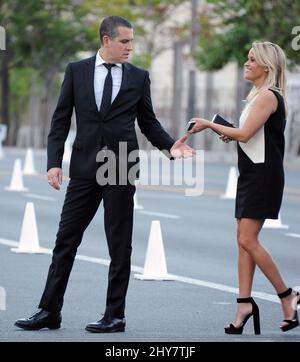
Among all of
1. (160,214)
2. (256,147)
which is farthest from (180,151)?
(160,214)

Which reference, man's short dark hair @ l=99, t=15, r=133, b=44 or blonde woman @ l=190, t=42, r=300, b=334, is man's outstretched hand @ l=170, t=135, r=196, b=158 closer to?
blonde woman @ l=190, t=42, r=300, b=334

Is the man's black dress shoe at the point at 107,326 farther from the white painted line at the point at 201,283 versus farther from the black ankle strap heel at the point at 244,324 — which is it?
the white painted line at the point at 201,283

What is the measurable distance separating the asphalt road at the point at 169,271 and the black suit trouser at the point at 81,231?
0.85 feet

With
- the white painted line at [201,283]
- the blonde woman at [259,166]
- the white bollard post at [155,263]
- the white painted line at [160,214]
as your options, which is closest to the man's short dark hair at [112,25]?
the blonde woman at [259,166]

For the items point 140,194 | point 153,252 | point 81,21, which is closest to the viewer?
point 153,252

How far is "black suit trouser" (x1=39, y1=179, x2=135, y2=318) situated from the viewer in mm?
9484

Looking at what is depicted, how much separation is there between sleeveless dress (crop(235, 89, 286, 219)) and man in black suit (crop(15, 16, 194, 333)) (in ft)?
1.47

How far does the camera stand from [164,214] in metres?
21.2

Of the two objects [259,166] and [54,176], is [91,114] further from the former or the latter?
[259,166]

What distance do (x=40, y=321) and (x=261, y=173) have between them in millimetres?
1749

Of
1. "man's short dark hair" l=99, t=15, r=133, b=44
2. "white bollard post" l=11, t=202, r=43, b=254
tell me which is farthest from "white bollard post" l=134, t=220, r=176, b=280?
"man's short dark hair" l=99, t=15, r=133, b=44

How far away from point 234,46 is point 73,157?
29384mm

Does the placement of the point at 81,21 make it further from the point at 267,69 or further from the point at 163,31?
the point at 267,69
